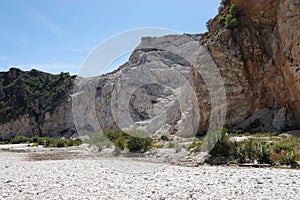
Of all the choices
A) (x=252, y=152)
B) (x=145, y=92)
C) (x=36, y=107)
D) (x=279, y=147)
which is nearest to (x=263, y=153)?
(x=252, y=152)

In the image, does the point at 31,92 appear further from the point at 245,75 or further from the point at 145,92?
the point at 245,75

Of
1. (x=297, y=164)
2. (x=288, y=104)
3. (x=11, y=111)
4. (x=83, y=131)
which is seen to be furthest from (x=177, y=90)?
(x=11, y=111)

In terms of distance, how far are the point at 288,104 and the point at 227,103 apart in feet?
18.3

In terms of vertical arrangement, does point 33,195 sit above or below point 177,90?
below

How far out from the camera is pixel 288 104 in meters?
22.0

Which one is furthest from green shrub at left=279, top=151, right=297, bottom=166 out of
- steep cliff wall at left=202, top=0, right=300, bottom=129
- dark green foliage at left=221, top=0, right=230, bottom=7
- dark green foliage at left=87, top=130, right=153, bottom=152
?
dark green foliage at left=221, top=0, right=230, bottom=7

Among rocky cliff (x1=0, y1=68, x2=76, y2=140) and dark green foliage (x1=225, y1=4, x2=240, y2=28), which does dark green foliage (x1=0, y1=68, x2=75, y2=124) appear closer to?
rocky cliff (x1=0, y1=68, x2=76, y2=140)

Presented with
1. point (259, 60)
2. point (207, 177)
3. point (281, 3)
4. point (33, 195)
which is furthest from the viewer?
point (259, 60)

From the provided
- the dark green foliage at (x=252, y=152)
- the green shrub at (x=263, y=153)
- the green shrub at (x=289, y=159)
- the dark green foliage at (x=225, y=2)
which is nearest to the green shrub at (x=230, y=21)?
the dark green foliage at (x=225, y=2)

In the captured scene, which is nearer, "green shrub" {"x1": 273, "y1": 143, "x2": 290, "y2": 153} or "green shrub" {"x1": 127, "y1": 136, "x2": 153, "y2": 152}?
"green shrub" {"x1": 273, "y1": 143, "x2": 290, "y2": 153}

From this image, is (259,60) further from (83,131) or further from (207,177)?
(83,131)

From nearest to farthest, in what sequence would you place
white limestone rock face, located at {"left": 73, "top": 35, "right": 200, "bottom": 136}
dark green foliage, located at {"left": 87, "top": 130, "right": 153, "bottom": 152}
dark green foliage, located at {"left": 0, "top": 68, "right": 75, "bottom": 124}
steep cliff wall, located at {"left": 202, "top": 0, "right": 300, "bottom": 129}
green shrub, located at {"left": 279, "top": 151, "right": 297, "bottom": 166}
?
1. green shrub, located at {"left": 279, "top": 151, "right": 297, "bottom": 166}
2. steep cliff wall, located at {"left": 202, "top": 0, "right": 300, "bottom": 129}
3. dark green foliage, located at {"left": 87, "top": 130, "right": 153, "bottom": 152}
4. white limestone rock face, located at {"left": 73, "top": 35, "right": 200, "bottom": 136}
5. dark green foliage, located at {"left": 0, "top": 68, "right": 75, "bottom": 124}

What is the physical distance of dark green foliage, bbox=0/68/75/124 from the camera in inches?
2842

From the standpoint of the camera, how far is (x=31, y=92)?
3140 inches
